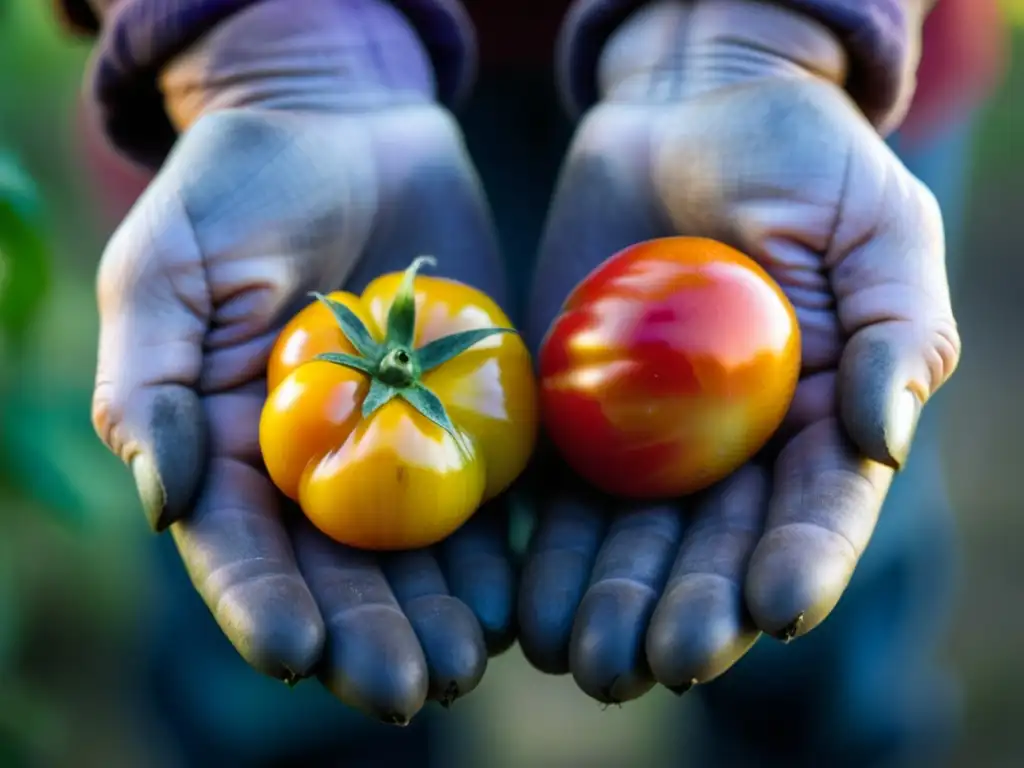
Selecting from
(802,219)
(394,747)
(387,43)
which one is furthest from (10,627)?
(802,219)

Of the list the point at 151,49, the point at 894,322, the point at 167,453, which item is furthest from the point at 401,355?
the point at 151,49

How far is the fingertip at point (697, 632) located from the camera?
808 mm

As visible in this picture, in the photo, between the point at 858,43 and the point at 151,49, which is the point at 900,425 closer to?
the point at 858,43

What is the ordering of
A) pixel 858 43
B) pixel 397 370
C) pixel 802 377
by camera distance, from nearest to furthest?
pixel 397 370, pixel 802 377, pixel 858 43

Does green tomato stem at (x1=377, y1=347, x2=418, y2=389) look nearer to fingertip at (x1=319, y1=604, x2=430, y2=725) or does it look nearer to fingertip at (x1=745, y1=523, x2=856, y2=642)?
fingertip at (x1=319, y1=604, x2=430, y2=725)

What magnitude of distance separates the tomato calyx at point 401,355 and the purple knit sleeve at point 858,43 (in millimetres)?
538

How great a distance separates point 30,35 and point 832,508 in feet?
7.98

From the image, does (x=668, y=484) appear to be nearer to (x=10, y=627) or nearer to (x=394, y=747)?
(x=394, y=747)

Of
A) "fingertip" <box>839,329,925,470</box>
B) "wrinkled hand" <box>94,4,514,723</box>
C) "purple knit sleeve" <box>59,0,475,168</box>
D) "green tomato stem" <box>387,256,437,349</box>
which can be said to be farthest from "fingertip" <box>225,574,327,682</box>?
"purple knit sleeve" <box>59,0,475,168</box>

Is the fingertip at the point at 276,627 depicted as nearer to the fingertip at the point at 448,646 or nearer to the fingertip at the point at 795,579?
the fingertip at the point at 448,646

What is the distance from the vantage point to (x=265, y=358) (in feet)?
3.58

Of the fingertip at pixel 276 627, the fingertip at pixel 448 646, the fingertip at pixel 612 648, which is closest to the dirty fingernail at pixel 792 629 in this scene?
the fingertip at pixel 612 648

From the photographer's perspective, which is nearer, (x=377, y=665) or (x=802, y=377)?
(x=377, y=665)

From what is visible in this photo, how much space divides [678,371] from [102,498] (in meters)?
1.61
